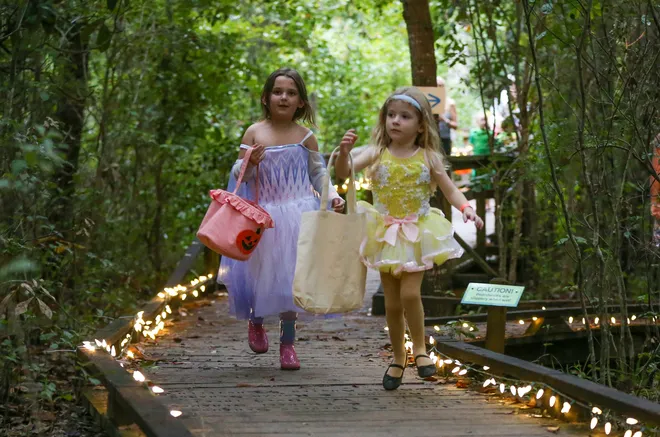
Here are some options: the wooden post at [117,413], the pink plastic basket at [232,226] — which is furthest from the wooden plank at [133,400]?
the pink plastic basket at [232,226]

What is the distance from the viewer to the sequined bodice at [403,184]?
5.69 m

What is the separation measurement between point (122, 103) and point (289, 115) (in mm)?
5178

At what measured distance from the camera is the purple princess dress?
6.11 meters

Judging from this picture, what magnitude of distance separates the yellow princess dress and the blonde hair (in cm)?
4

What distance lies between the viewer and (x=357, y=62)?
23.5m

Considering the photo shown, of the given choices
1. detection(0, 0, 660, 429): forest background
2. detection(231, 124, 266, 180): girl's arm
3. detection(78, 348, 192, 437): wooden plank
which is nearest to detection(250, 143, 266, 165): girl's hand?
detection(231, 124, 266, 180): girl's arm

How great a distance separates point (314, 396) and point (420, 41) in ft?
17.2

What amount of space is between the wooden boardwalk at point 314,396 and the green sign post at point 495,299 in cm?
52

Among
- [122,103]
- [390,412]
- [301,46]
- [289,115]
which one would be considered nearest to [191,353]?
[289,115]

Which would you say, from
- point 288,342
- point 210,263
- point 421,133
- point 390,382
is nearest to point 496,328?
point 390,382

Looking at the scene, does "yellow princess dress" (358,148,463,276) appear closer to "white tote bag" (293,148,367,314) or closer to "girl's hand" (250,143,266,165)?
"white tote bag" (293,148,367,314)

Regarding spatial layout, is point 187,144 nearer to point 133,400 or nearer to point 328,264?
point 328,264

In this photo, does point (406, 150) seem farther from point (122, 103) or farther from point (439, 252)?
point (122, 103)

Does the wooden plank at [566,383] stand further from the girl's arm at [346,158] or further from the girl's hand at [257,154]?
the girl's hand at [257,154]
